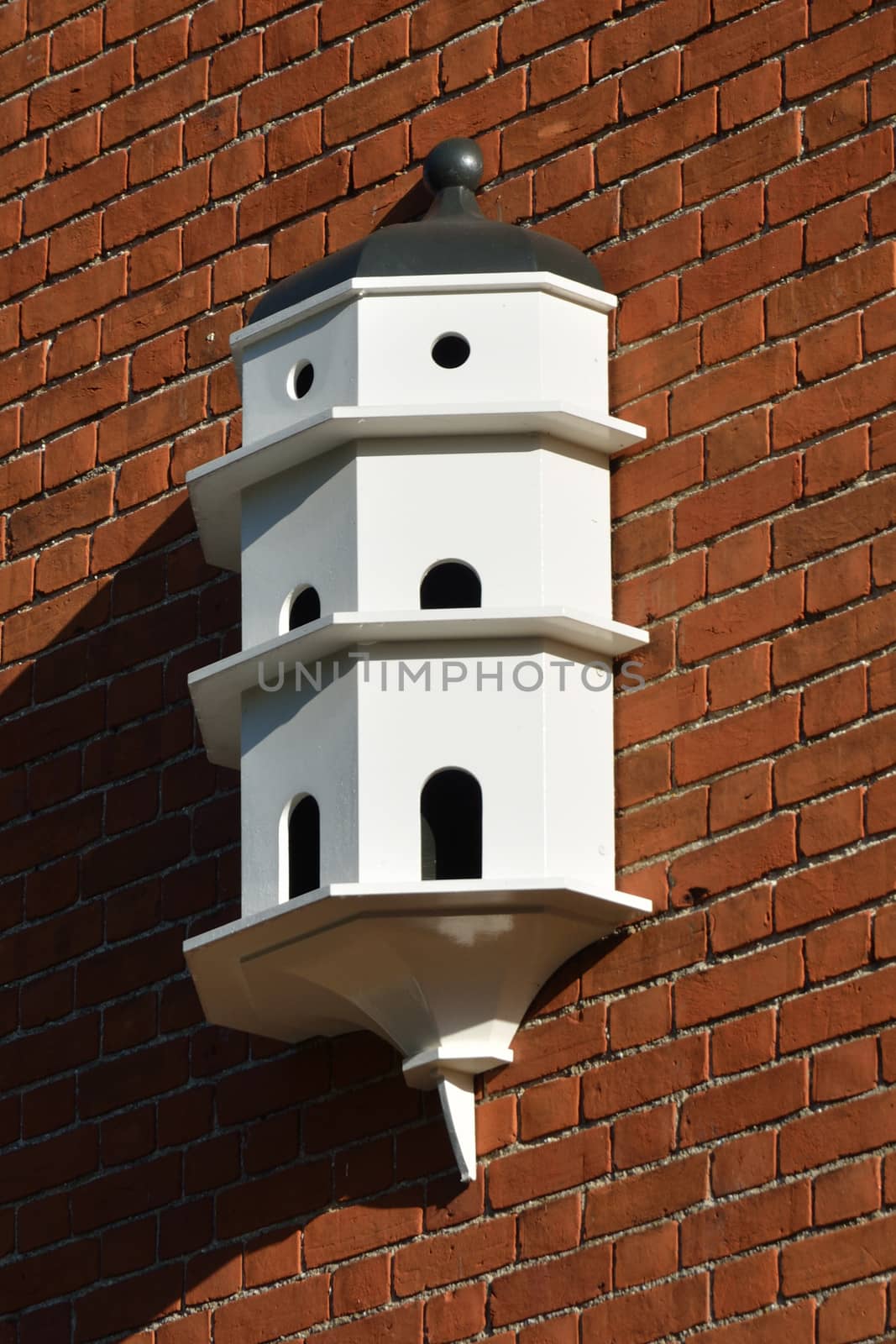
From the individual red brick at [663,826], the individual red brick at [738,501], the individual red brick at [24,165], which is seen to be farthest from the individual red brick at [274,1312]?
the individual red brick at [24,165]

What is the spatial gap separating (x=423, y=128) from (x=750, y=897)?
1583mm

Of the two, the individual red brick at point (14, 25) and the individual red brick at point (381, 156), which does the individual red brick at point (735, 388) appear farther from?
the individual red brick at point (14, 25)

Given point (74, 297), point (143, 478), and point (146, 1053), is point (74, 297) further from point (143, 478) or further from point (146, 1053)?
point (146, 1053)

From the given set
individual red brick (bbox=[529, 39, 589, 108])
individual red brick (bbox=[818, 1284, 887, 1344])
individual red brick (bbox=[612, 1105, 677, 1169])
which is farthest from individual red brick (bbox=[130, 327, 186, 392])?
individual red brick (bbox=[818, 1284, 887, 1344])

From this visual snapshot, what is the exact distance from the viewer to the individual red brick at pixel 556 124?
504cm

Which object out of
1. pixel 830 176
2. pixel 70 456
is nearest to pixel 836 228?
pixel 830 176

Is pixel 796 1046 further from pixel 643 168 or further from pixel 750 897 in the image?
pixel 643 168

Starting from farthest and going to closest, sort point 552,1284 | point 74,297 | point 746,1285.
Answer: point 74,297 < point 552,1284 < point 746,1285

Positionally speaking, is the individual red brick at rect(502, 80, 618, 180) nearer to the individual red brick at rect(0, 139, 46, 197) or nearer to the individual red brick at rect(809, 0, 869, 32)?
the individual red brick at rect(809, 0, 869, 32)

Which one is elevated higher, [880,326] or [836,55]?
[836,55]

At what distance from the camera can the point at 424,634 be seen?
14.8 ft

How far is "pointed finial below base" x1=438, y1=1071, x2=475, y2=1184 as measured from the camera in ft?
14.8

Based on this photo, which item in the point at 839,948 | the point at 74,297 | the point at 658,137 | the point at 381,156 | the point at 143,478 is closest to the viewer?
the point at 839,948

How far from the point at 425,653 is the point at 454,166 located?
0.89 meters
